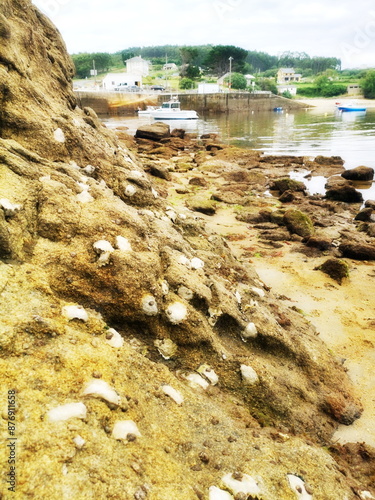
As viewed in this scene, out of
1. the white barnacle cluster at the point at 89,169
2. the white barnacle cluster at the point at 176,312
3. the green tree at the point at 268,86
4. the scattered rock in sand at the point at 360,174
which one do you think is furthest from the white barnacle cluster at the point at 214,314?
the green tree at the point at 268,86

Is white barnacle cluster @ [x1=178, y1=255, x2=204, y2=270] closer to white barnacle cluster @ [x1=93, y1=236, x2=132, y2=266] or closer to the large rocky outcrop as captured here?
the large rocky outcrop

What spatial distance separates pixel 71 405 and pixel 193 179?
20.7 meters

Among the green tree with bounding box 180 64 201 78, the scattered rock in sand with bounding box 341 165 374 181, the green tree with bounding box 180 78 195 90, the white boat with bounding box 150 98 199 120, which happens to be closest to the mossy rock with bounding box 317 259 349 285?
the scattered rock in sand with bounding box 341 165 374 181

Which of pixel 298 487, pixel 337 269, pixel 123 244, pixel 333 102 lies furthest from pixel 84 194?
pixel 333 102

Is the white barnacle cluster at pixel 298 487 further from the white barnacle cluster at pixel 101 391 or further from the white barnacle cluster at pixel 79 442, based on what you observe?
the white barnacle cluster at pixel 79 442

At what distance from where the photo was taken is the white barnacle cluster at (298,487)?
3.25 metres

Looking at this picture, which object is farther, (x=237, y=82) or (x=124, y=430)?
(x=237, y=82)

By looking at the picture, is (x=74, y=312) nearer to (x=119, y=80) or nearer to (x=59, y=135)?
(x=59, y=135)

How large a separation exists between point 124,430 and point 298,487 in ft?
5.64

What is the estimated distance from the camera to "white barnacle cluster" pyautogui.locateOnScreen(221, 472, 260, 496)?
2994 millimetres

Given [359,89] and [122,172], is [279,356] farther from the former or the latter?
[359,89]

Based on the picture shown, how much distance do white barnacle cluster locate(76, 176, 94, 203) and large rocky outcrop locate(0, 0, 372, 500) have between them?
0.07 ft

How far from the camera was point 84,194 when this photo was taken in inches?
211

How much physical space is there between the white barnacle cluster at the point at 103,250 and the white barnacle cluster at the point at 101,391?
160 cm
